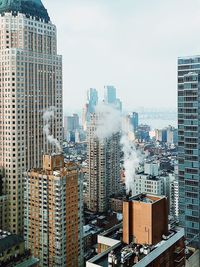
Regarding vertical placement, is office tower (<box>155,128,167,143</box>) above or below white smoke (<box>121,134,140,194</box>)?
above

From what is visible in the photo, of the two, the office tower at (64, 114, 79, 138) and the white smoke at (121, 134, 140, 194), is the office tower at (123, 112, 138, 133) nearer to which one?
the white smoke at (121, 134, 140, 194)

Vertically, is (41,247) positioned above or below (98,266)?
below

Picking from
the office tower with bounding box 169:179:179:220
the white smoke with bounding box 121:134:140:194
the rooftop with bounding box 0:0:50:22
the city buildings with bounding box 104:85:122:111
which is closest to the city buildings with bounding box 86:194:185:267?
the white smoke with bounding box 121:134:140:194

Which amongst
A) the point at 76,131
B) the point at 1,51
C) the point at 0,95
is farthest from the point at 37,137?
the point at 76,131

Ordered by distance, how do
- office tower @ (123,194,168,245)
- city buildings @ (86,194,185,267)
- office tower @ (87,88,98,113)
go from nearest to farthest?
city buildings @ (86,194,185,267) → office tower @ (123,194,168,245) → office tower @ (87,88,98,113)

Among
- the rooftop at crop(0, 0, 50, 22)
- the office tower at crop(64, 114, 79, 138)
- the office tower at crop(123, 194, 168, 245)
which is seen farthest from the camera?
the office tower at crop(64, 114, 79, 138)

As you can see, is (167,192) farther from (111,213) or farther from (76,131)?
(76,131)

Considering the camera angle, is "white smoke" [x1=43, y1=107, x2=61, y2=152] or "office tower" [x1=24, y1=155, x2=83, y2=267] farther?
"white smoke" [x1=43, y1=107, x2=61, y2=152]

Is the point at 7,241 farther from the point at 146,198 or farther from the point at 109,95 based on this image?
the point at 109,95
